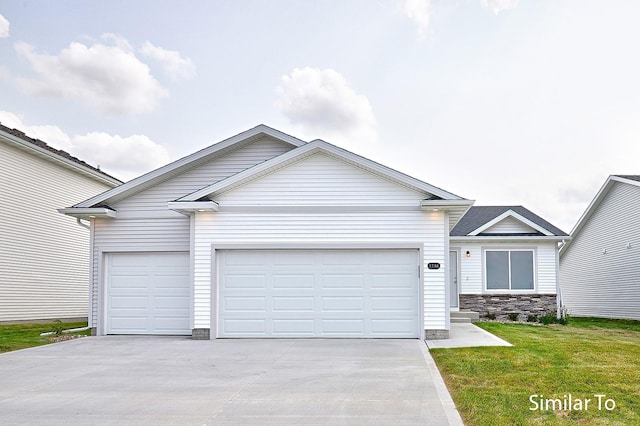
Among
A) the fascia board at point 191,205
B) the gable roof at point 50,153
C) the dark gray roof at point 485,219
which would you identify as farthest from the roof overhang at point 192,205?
the dark gray roof at point 485,219

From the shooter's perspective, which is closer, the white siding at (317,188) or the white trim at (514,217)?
the white siding at (317,188)

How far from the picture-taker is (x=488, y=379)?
950 centimetres

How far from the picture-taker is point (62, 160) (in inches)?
906

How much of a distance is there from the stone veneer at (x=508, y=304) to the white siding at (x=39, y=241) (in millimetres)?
14484

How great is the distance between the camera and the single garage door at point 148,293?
16.8m

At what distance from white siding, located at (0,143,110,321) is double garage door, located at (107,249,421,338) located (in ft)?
30.1

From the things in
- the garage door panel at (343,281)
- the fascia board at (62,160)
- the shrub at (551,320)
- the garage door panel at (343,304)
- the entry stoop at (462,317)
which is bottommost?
the shrub at (551,320)

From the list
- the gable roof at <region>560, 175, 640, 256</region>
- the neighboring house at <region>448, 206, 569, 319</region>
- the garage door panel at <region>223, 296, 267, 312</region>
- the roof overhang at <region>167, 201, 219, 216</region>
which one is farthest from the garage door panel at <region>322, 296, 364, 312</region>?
the gable roof at <region>560, 175, 640, 256</region>

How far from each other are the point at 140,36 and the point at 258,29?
13.5 feet

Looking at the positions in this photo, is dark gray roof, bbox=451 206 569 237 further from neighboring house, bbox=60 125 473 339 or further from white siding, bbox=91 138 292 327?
white siding, bbox=91 138 292 327

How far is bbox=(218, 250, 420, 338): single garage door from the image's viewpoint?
15.2 m

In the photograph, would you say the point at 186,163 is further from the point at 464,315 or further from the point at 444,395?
the point at 444,395

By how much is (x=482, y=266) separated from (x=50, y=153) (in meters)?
15.6

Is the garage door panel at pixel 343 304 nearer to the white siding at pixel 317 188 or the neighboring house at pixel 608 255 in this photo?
the white siding at pixel 317 188
